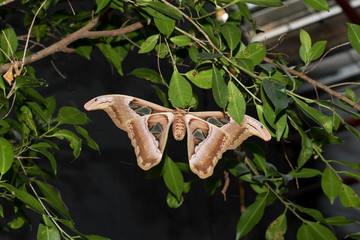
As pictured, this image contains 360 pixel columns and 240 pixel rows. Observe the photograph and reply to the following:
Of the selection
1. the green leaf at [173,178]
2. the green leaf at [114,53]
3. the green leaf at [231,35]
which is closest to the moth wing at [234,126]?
the green leaf at [231,35]

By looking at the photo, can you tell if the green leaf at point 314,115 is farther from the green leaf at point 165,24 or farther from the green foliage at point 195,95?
the green leaf at point 165,24

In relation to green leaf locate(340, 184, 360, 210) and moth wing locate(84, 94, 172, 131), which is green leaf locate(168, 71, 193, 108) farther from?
green leaf locate(340, 184, 360, 210)

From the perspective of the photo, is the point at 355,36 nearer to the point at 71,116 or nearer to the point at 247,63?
the point at 247,63

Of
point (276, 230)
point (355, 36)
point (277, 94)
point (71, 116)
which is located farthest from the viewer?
point (276, 230)

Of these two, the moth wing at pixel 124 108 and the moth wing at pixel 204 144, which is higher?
the moth wing at pixel 124 108

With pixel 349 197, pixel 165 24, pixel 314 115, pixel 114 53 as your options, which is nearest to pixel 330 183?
pixel 349 197

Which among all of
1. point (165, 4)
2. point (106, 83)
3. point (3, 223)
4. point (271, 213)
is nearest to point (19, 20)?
point (106, 83)

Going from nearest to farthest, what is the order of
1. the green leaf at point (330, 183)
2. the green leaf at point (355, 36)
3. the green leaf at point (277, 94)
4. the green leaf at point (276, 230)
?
the green leaf at point (277, 94) < the green leaf at point (355, 36) < the green leaf at point (330, 183) < the green leaf at point (276, 230)
